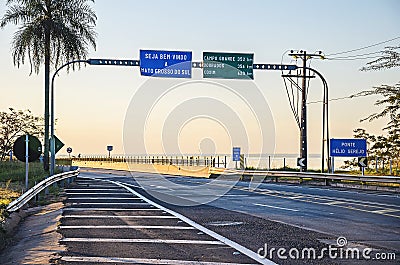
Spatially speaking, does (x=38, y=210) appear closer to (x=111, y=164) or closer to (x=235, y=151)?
(x=235, y=151)

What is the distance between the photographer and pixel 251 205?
64.0 ft

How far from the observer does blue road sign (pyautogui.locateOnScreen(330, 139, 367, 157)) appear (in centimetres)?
3506

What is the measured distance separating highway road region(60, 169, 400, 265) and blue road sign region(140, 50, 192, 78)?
14.3 meters

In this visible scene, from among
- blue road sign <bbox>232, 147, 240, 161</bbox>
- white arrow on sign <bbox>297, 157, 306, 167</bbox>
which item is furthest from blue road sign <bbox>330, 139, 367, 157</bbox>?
blue road sign <bbox>232, 147, 240, 161</bbox>

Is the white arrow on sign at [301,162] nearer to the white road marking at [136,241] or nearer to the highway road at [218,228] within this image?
the highway road at [218,228]

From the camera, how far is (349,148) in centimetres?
3509

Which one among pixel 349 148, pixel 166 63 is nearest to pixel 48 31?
pixel 166 63

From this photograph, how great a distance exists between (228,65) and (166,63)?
3746mm

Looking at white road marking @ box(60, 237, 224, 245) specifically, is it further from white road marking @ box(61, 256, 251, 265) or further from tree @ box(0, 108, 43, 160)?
tree @ box(0, 108, 43, 160)

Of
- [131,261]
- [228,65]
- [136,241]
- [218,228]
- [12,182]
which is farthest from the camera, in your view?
[228,65]

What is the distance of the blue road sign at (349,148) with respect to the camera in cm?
3506

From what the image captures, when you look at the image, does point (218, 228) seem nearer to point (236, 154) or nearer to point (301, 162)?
point (301, 162)

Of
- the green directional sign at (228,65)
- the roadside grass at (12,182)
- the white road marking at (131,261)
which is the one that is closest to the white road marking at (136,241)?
the white road marking at (131,261)

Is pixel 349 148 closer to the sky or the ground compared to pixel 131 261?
closer to the sky
